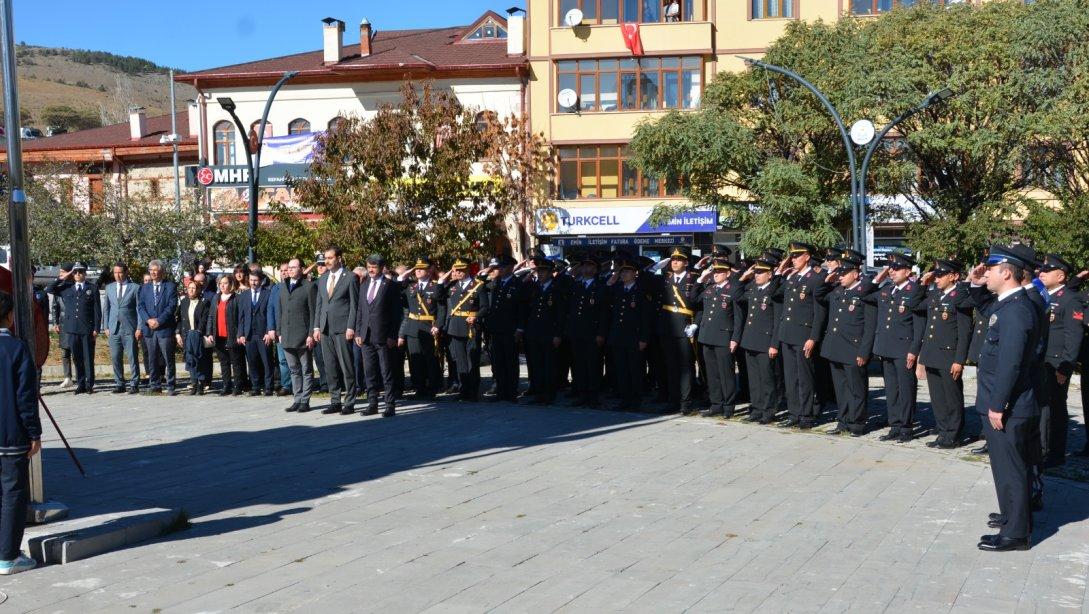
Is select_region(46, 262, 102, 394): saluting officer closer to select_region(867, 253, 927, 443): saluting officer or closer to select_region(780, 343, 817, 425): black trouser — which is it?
select_region(780, 343, 817, 425): black trouser

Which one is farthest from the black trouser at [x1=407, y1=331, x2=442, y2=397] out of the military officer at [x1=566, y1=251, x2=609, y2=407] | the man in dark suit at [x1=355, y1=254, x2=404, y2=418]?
the military officer at [x1=566, y1=251, x2=609, y2=407]

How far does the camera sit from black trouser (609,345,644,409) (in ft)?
45.8

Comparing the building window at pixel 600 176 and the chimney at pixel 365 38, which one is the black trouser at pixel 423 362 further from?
the chimney at pixel 365 38

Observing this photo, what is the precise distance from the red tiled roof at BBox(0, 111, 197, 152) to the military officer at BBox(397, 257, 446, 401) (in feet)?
130

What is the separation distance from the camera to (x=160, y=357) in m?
16.8

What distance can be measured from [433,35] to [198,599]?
146ft

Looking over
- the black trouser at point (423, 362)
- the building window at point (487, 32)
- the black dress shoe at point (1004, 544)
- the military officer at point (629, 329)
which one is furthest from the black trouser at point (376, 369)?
the building window at point (487, 32)

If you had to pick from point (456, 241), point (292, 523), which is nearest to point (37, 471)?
point (292, 523)

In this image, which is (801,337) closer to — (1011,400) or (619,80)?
(1011,400)

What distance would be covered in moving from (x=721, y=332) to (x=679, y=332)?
2.34ft

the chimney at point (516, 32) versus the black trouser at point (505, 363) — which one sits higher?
the chimney at point (516, 32)

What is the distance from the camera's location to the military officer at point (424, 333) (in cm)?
1526

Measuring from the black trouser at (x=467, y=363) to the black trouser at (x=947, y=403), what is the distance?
19.8 feet

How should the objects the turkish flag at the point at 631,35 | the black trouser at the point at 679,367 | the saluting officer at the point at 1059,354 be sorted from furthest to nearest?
the turkish flag at the point at 631,35, the black trouser at the point at 679,367, the saluting officer at the point at 1059,354
